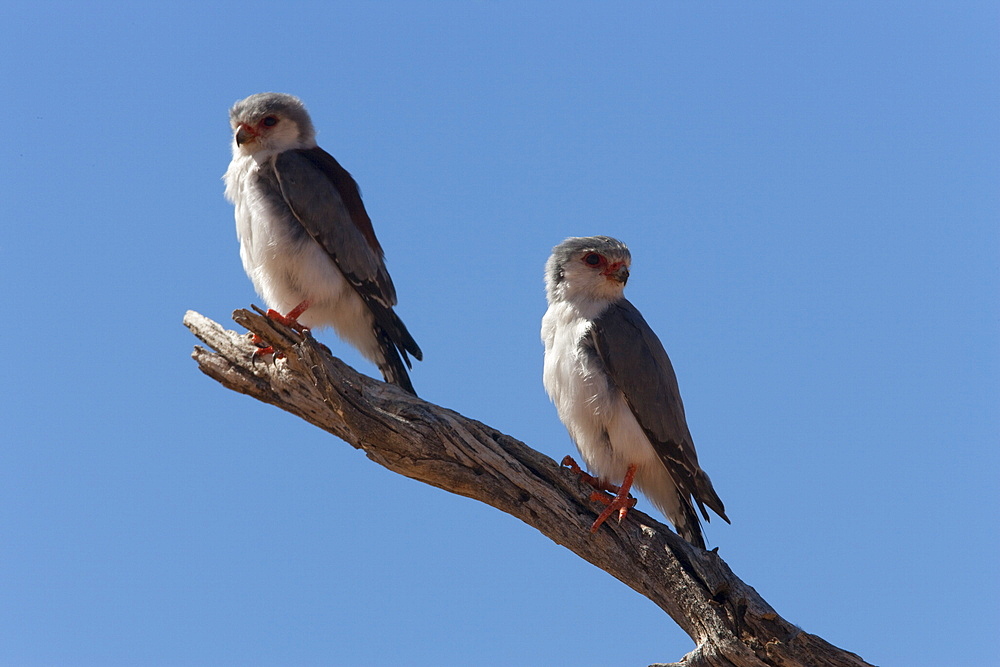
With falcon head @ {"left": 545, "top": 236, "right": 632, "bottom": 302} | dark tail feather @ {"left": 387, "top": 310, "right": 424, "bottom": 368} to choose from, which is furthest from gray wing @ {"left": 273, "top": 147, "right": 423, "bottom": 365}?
falcon head @ {"left": 545, "top": 236, "right": 632, "bottom": 302}

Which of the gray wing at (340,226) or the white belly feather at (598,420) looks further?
the gray wing at (340,226)

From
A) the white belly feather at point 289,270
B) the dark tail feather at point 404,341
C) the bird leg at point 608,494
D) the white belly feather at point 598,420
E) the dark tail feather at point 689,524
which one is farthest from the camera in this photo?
the dark tail feather at point 404,341

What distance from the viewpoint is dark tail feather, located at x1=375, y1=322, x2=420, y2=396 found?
767 centimetres

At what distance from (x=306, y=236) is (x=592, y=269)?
2.18 m

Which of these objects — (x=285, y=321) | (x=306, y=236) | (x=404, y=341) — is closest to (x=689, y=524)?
(x=404, y=341)

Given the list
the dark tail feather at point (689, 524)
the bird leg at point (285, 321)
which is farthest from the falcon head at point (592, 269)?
the bird leg at point (285, 321)

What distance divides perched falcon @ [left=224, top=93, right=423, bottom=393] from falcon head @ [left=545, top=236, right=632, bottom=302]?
1.36m

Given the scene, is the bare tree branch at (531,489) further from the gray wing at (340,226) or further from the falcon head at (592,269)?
the falcon head at (592,269)

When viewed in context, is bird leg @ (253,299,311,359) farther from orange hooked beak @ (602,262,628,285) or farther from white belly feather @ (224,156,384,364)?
orange hooked beak @ (602,262,628,285)

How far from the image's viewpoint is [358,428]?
6332 mm

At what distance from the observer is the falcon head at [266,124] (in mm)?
7773

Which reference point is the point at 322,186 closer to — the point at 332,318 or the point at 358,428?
the point at 332,318

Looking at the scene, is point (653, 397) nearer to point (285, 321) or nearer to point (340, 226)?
point (285, 321)

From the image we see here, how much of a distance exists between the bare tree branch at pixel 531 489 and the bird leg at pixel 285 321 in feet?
0.27
